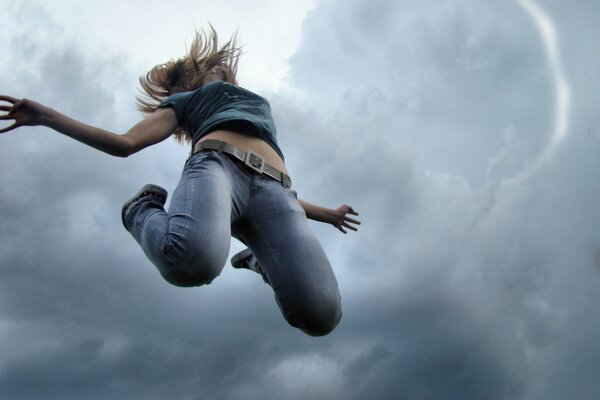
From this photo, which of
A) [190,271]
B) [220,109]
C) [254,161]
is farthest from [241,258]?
[220,109]

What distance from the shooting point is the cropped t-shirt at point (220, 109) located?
4.72 meters

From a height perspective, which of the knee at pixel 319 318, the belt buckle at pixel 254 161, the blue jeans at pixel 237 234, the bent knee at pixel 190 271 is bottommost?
the knee at pixel 319 318

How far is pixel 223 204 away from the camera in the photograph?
3.96m

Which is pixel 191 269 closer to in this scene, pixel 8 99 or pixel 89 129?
pixel 89 129

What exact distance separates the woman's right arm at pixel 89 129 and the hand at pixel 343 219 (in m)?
2.04

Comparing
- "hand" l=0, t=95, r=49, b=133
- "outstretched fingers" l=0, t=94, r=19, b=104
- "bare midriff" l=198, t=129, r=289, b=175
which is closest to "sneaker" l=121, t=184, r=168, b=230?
"bare midriff" l=198, t=129, r=289, b=175

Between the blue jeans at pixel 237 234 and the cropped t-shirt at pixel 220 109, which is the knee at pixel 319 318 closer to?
the blue jeans at pixel 237 234

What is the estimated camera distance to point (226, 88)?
5133 millimetres

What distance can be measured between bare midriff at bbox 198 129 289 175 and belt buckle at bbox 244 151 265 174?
115 mm

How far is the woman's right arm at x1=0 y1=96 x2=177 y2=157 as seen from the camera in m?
3.82

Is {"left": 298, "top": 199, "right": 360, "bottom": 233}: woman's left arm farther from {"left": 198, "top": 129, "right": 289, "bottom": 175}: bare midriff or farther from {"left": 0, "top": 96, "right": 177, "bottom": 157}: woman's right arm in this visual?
{"left": 0, "top": 96, "right": 177, "bottom": 157}: woman's right arm

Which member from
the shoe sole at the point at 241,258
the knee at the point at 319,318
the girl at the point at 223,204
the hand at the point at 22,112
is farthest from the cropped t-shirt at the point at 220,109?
the knee at the point at 319,318

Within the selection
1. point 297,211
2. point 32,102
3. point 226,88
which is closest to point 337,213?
point 297,211

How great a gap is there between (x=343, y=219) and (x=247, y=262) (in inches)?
55.5
